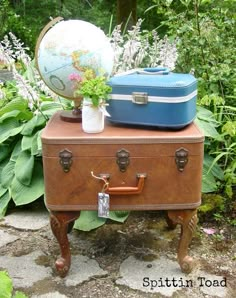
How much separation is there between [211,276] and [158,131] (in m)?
0.76

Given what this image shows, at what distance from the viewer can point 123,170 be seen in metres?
1.98

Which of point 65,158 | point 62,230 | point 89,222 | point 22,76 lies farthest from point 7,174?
point 65,158

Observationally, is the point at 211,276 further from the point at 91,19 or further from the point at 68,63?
the point at 91,19

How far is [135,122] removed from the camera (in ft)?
6.70

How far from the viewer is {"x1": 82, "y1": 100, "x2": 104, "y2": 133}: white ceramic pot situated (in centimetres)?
197

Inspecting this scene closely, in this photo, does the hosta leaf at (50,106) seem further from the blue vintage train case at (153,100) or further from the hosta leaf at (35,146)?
the blue vintage train case at (153,100)

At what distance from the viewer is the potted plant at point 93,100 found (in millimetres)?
1918

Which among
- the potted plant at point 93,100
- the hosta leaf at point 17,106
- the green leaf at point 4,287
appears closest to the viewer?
the green leaf at point 4,287

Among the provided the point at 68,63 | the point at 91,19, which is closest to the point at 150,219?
the point at 68,63

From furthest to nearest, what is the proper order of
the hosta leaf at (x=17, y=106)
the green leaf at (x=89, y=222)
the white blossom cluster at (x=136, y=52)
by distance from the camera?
the hosta leaf at (x=17, y=106) < the white blossom cluster at (x=136, y=52) < the green leaf at (x=89, y=222)

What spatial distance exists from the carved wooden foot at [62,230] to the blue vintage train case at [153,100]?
501mm

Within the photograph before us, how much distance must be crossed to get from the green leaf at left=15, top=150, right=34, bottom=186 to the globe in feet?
2.36

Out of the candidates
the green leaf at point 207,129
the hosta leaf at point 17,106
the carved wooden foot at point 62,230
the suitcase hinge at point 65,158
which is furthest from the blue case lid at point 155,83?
the hosta leaf at point 17,106

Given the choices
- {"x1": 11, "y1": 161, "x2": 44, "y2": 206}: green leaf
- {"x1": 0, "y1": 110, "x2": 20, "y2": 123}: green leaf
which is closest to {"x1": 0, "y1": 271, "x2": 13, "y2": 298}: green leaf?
{"x1": 11, "y1": 161, "x2": 44, "y2": 206}: green leaf
